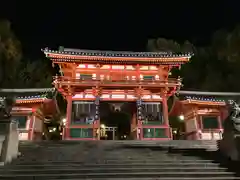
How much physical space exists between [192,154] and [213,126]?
44.8ft

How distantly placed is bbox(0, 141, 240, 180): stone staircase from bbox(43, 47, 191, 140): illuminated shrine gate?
8167 mm

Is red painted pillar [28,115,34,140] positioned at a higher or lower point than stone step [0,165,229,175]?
higher

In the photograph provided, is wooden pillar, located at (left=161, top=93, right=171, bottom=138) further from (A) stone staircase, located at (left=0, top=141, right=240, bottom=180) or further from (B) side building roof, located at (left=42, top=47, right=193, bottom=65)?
(A) stone staircase, located at (left=0, top=141, right=240, bottom=180)

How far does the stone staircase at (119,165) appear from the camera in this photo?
7727 millimetres

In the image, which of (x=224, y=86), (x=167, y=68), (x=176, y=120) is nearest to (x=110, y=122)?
(x=176, y=120)

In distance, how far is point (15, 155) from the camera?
380 inches

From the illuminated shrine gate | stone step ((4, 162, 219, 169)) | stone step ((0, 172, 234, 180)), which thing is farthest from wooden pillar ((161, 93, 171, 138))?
stone step ((0, 172, 234, 180))

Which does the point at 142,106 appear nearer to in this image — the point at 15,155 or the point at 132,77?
the point at 132,77

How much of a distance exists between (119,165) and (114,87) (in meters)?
12.2

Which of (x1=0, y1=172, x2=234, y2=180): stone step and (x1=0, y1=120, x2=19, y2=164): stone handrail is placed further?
(x1=0, y1=120, x2=19, y2=164): stone handrail

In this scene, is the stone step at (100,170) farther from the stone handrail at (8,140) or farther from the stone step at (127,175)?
the stone handrail at (8,140)

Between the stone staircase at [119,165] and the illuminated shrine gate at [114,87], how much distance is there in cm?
817

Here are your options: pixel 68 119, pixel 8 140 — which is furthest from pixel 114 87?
pixel 8 140

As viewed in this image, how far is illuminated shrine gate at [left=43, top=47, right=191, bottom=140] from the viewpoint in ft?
63.7
